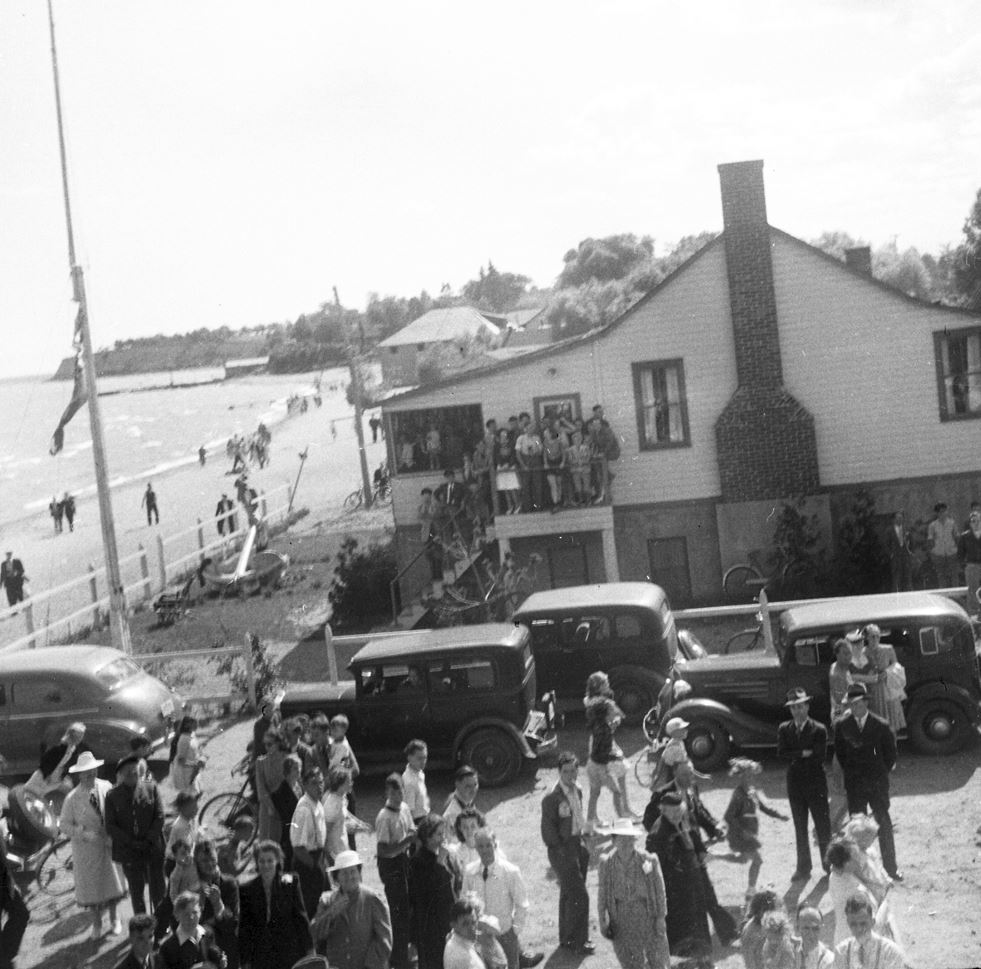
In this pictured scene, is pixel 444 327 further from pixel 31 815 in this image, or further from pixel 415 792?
pixel 415 792

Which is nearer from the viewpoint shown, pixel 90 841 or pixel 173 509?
pixel 90 841

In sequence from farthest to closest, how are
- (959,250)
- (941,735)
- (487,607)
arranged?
(959,250) < (487,607) < (941,735)

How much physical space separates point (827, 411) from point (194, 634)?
13151mm

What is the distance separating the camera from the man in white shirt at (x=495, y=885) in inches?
362

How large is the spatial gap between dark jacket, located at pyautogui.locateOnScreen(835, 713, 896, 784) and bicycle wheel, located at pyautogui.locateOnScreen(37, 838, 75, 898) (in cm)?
767

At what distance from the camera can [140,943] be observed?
8391mm

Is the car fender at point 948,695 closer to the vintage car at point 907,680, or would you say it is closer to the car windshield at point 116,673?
the vintage car at point 907,680

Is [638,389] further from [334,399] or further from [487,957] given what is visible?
[334,399]

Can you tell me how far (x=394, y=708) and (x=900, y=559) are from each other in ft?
36.2

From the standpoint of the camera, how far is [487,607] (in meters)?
22.9

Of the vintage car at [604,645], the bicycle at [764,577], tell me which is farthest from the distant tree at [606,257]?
the vintage car at [604,645]

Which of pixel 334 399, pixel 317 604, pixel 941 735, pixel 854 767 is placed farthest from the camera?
pixel 334 399

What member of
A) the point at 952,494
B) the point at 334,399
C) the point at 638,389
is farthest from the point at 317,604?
the point at 334,399

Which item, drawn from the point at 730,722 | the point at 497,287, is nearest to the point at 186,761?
the point at 730,722
